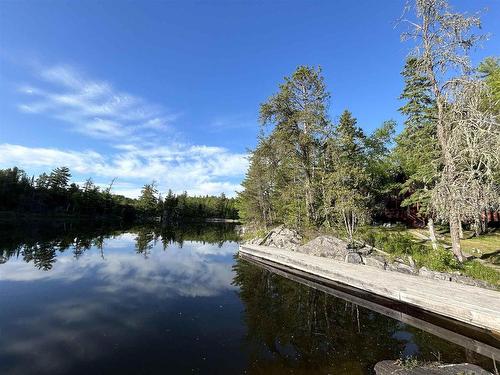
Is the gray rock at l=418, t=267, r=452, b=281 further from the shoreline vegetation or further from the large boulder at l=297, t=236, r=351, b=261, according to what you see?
the large boulder at l=297, t=236, r=351, b=261

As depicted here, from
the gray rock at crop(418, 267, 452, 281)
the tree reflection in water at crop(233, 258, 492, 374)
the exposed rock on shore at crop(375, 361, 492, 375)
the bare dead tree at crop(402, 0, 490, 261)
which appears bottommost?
the tree reflection in water at crop(233, 258, 492, 374)

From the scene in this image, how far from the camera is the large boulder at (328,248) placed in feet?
60.1

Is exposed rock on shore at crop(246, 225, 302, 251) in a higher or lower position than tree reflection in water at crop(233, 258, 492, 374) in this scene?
higher

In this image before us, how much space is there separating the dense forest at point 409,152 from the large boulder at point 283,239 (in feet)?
3.45

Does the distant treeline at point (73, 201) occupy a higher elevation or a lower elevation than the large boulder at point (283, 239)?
higher

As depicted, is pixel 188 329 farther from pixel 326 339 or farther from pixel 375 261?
pixel 375 261

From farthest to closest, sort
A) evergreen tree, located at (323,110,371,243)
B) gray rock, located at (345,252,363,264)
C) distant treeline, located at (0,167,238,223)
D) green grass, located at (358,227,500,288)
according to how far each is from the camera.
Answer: distant treeline, located at (0,167,238,223) → evergreen tree, located at (323,110,371,243) → gray rock, located at (345,252,363,264) → green grass, located at (358,227,500,288)

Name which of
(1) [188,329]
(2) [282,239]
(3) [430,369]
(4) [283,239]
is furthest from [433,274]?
(2) [282,239]

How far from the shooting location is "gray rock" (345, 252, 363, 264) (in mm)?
16734

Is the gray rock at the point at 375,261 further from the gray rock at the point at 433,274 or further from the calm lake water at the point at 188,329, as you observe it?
the calm lake water at the point at 188,329

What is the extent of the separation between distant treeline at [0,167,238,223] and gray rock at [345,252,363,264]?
6652 cm

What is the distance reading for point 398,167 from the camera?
3416cm

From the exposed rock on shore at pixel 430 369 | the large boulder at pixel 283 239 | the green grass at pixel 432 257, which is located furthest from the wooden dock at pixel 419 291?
the large boulder at pixel 283 239

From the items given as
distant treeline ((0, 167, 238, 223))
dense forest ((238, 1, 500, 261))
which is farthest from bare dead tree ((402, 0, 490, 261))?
distant treeline ((0, 167, 238, 223))
